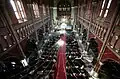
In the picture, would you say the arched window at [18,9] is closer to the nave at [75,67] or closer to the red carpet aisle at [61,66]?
the red carpet aisle at [61,66]

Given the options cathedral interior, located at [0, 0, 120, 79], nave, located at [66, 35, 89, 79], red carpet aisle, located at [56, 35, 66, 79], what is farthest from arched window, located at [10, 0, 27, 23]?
nave, located at [66, 35, 89, 79]

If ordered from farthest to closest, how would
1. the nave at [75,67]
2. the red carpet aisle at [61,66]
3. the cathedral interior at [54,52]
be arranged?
the red carpet aisle at [61,66]
the nave at [75,67]
the cathedral interior at [54,52]

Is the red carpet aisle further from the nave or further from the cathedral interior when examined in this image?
the nave

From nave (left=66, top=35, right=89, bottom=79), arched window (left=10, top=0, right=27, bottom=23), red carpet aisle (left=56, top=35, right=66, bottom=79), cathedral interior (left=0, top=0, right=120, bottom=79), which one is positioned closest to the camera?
cathedral interior (left=0, top=0, right=120, bottom=79)

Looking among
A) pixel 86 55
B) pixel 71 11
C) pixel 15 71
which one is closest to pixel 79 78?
pixel 86 55

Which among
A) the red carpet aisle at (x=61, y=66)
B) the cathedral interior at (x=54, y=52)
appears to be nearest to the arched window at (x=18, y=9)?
the cathedral interior at (x=54, y=52)

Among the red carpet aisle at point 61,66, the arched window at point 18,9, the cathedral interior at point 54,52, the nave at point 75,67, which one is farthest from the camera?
the red carpet aisle at point 61,66

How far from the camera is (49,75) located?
32.9 ft

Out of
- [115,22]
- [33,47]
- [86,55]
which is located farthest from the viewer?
[86,55]

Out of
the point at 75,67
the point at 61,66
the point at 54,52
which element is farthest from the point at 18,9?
the point at 75,67

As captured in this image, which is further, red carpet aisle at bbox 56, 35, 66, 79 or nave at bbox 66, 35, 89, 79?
red carpet aisle at bbox 56, 35, 66, 79

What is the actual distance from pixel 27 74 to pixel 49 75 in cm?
211

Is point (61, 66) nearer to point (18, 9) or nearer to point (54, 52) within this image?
point (54, 52)

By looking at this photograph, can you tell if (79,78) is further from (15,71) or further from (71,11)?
(71,11)
